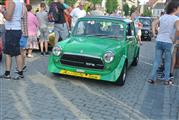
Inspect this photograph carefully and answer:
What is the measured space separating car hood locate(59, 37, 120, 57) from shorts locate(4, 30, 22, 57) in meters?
1.02

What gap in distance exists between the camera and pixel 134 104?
6703 millimetres

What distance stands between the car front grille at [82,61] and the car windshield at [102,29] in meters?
1.22

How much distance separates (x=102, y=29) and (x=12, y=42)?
241 centimetres

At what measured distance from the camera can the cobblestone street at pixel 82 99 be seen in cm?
579

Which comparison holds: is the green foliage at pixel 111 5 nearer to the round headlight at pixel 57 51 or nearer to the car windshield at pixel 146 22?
the car windshield at pixel 146 22

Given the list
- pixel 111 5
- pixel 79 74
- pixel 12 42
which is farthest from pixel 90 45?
pixel 111 5

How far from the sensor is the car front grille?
782 centimetres

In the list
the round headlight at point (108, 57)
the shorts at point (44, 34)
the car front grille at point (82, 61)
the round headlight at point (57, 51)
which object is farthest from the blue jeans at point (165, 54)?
the shorts at point (44, 34)

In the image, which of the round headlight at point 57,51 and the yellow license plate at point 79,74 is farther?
the round headlight at point 57,51

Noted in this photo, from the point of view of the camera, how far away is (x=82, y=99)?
22.1 ft

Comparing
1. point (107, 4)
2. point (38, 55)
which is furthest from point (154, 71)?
point (107, 4)

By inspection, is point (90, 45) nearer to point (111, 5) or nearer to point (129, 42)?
point (129, 42)

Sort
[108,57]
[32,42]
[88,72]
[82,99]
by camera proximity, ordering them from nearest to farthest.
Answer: [82,99]
[108,57]
[88,72]
[32,42]

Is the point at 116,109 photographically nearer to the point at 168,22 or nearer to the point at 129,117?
the point at 129,117
